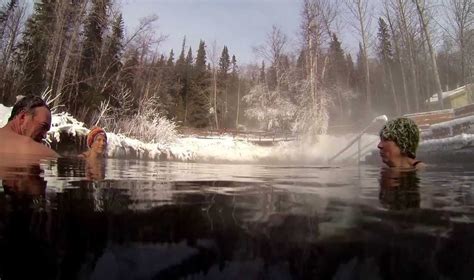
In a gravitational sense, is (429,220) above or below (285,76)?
below

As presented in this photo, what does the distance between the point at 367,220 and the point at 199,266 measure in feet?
3.02

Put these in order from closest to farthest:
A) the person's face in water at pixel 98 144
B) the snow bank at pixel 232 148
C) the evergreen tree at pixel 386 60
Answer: the person's face in water at pixel 98 144 < the snow bank at pixel 232 148 < the evergreen tree at pixel 386 60

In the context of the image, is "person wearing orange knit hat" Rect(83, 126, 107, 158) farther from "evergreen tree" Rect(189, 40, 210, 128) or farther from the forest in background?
"evergreen tree" Rect(189, 40, 210, 128)

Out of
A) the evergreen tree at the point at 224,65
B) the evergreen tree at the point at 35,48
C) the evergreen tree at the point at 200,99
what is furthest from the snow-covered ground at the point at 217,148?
the evergreen tree at the point at 224,65

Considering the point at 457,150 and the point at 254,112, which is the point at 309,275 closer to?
the point at 457,150

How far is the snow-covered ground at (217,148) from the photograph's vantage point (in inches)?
577

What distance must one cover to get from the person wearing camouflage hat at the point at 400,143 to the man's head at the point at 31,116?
471cm

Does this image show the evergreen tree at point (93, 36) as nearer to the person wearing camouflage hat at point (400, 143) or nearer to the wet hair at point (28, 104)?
the wet hair at point (28, 104)

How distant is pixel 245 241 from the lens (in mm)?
1389

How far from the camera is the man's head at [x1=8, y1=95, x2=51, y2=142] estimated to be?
171 inches

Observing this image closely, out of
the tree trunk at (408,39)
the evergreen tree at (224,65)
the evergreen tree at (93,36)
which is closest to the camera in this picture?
the evergreen tree at (93,36)

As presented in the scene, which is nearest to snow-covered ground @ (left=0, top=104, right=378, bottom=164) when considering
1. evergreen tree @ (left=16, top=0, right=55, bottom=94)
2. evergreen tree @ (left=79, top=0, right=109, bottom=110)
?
evergreen tree @ (left=79, top=0, right=109, bottom=110)

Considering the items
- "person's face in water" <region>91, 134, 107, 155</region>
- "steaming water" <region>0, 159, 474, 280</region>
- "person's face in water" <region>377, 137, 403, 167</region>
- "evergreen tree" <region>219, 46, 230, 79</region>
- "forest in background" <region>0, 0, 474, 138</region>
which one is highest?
"evergreen tree" <region>219, 46, 230, 79</region>

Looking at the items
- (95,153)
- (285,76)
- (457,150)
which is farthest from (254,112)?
(95,153)
